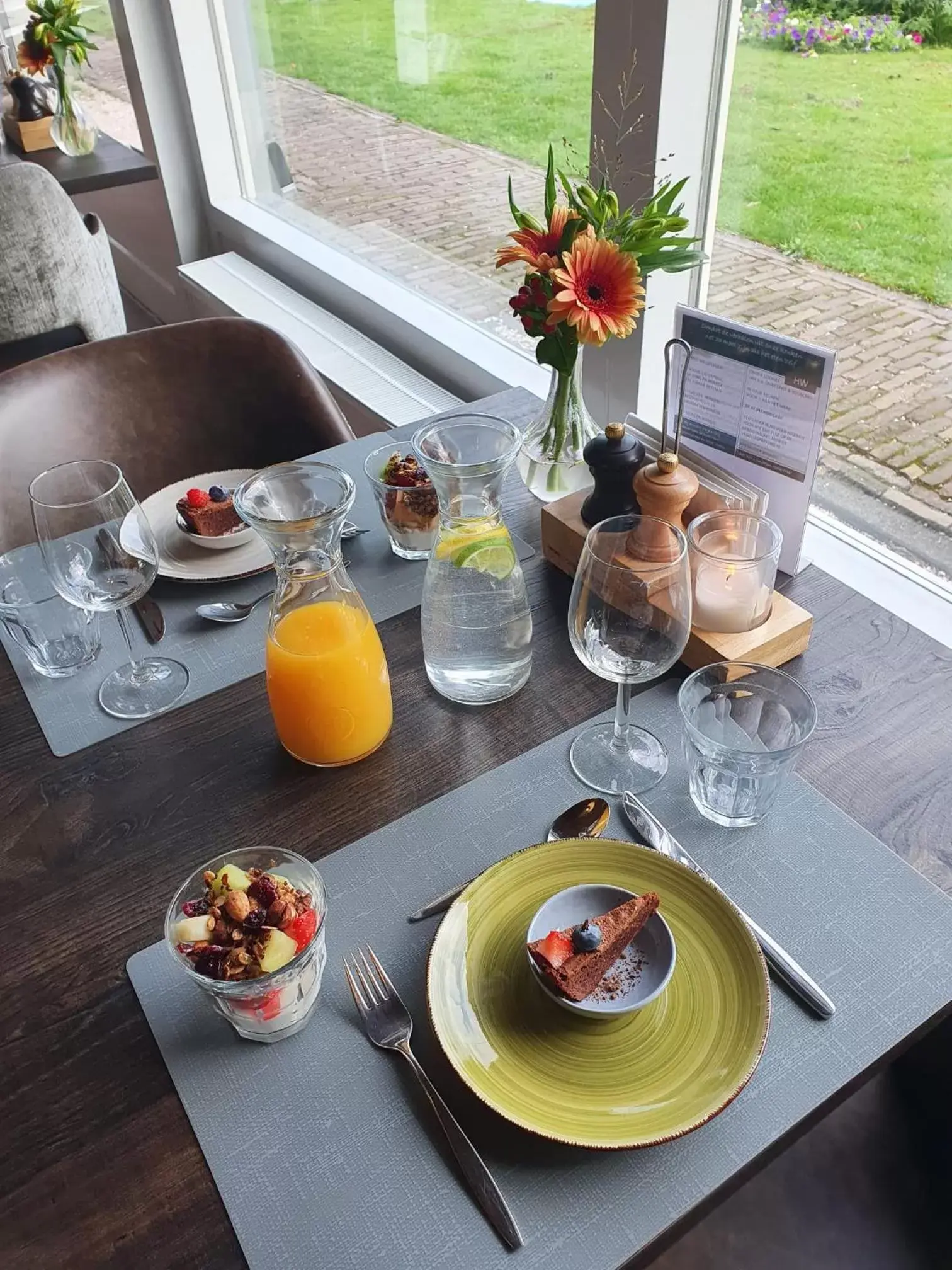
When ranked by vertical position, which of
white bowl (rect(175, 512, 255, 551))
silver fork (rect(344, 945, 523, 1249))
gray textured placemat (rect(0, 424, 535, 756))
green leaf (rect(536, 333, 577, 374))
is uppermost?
green leaf (rect(536, 333, 577, 374))

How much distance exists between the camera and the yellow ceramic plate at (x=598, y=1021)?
1.84ft

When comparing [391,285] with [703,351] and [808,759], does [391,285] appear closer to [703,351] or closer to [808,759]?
[703,351]

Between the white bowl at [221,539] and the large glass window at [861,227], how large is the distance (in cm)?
64

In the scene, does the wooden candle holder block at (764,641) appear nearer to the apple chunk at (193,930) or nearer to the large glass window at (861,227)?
the large glass window at (861,227)

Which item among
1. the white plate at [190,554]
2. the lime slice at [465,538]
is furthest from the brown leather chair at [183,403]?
the lime slice at [465,538]

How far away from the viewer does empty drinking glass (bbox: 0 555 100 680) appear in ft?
3.10

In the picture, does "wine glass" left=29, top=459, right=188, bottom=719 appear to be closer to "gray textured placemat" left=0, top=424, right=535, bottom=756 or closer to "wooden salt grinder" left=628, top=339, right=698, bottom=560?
"gray textured placemat" left=0, top=424, right=535, bottom=756

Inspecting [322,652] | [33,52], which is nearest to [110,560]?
[322,652]

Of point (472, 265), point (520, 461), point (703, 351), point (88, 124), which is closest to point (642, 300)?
point (703, 351)

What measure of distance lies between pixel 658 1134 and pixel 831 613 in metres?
0.56

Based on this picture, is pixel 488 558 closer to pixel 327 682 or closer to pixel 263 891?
pixel 327 682

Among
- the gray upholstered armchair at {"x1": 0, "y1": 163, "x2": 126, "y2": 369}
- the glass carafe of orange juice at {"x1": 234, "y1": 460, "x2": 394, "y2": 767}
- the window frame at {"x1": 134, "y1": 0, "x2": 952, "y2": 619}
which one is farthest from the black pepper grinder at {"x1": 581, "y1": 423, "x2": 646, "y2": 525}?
the gray upholstered armchair at {"x1": 0, "y1": 163, "x2": 126, "y2": 369}

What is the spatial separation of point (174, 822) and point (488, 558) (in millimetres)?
323

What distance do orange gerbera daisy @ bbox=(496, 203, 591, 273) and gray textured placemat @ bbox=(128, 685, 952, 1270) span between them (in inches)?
19.0
